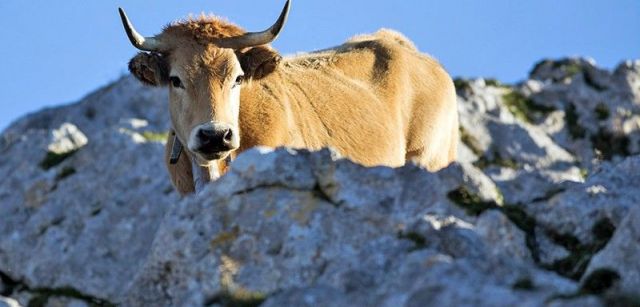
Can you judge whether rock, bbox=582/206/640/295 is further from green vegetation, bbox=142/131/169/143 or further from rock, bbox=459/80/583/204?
green vegetation, bbox=142/131/169/143

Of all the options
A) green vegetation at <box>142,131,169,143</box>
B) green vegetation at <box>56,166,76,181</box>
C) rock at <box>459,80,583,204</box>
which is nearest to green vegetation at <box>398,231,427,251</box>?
green vegetation at <box>56,166,76,181</box>

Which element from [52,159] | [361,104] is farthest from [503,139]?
[361,104]

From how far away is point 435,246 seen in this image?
30.5 ft

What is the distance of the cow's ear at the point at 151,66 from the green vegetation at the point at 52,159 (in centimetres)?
1281

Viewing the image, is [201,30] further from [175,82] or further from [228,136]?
[228,136]

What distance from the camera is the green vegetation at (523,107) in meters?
34.1

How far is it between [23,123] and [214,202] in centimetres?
3060

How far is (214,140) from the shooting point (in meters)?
14.6

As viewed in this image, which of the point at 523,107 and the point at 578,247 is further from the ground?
the point at 578,247

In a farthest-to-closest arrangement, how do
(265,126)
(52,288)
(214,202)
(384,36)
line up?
1. (52,288)
2. (384,36)
3. (265,126)
4. (214,202)

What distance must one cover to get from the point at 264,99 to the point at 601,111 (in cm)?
1940

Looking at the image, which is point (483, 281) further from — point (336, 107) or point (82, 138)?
point (82, 138)

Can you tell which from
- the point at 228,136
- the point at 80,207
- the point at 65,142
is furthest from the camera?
the point at 65,142

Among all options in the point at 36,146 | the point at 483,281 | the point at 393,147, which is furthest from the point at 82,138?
the point at 483,281
